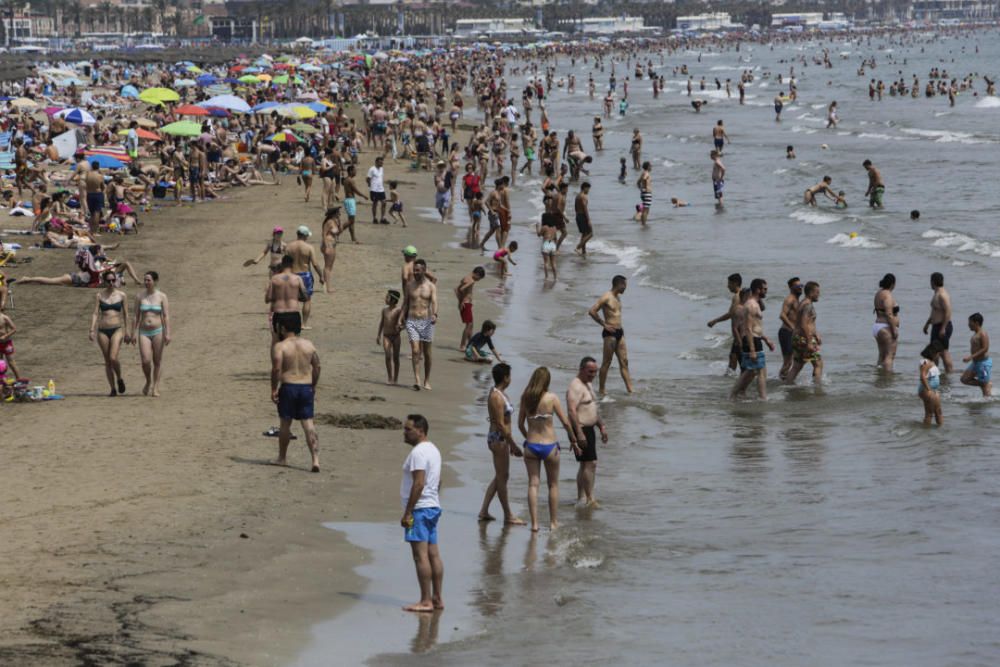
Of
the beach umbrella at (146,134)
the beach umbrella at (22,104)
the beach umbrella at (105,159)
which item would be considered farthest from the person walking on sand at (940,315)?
the beach umbrella at (22,104)

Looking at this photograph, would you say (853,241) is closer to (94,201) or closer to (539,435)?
(94,201)

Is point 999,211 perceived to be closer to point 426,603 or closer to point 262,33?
point 426,603

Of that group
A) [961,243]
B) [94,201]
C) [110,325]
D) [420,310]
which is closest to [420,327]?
[420,310]

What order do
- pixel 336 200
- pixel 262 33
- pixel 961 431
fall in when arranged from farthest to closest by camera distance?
pixel 262 33, pixel 336 200, pixel 961 431

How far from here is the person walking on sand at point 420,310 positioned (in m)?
14.5

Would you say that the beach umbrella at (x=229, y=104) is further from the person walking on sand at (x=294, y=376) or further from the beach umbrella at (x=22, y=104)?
the person walking on sand at (x=294, y=376)

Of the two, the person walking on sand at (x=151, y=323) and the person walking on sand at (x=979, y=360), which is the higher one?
the person walking on sand at (x=151, y=323)

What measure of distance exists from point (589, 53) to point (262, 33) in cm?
4335

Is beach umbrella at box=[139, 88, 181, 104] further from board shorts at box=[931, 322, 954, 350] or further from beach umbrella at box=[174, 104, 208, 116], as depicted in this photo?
board shorts at box=[931, 322, 954, 350]

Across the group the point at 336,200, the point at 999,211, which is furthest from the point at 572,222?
the point at 999,211

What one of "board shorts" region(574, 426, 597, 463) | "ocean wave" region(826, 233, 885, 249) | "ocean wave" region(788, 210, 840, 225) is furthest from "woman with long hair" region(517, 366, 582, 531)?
"ocean wave" region(788, 210, 840, 225)

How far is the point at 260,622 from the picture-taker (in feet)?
27.8

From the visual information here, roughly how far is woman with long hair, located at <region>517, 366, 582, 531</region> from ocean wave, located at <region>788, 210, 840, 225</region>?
2248 centimetres

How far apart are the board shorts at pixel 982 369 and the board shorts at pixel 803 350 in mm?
1756
